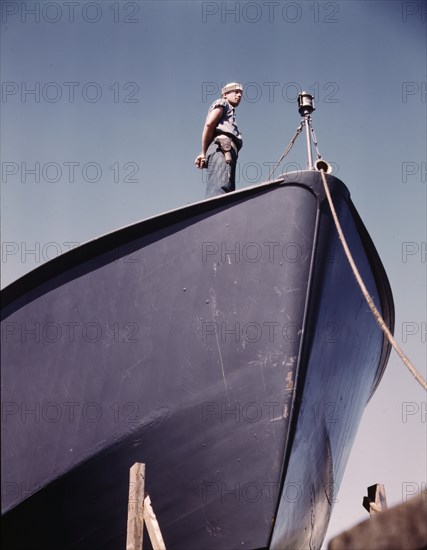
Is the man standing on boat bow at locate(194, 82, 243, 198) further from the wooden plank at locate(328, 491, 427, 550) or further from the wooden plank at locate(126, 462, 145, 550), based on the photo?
the wooden plank at locate(328, 491, 427, 550)

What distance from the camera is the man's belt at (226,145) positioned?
5.34 metres

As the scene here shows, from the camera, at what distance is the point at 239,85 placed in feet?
18.9

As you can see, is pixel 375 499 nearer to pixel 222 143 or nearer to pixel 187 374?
pixel 187 374

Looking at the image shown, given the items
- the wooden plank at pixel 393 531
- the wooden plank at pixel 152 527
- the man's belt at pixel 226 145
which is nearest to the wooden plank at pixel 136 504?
the wooden plank at pixel 152 527

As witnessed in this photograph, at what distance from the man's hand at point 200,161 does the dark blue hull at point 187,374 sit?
1.17 meters

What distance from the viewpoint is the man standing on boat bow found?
17.2 ft

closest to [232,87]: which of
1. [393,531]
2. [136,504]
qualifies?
[136,504]

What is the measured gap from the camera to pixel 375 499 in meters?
5.44

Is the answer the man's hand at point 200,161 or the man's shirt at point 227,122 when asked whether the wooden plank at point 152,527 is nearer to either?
the man's hand at point 200,161

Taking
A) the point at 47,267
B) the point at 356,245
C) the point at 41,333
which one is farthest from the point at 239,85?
the point at 41,333

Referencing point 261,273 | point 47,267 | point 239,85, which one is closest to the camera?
point 261,273

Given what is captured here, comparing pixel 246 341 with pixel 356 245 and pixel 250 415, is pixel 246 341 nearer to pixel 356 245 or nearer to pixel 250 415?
pixel 250 415

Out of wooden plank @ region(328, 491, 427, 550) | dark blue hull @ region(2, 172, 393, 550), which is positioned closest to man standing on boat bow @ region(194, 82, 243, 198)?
dark blue hull @ region(2, 172, 393, 550)

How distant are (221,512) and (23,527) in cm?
147
